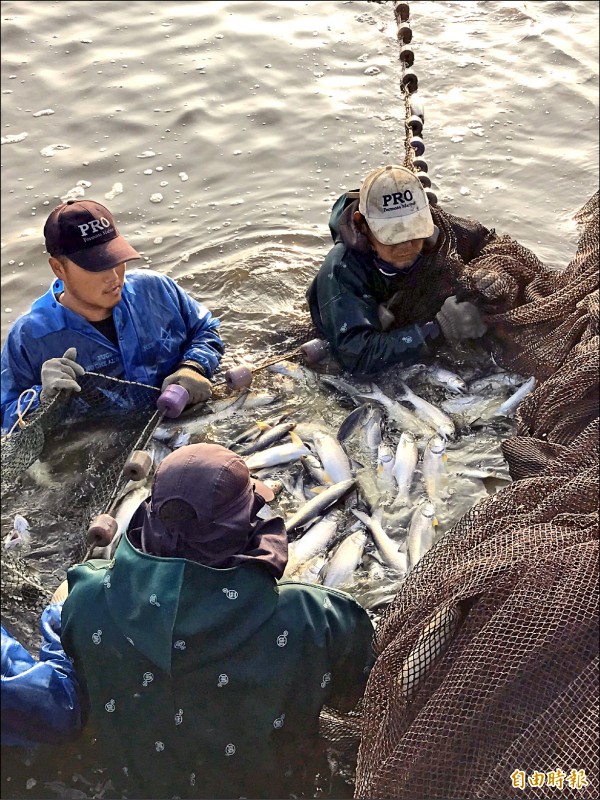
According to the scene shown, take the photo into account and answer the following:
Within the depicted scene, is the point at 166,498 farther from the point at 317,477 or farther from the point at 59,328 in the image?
the point at 59,328

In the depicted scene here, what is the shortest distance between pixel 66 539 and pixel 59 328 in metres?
1.46

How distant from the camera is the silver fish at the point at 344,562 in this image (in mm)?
4641

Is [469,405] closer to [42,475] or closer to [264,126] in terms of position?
[42,475]

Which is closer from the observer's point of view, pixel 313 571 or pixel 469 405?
pixel 313 571

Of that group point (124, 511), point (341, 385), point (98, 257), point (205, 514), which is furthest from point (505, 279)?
point (205, 514)

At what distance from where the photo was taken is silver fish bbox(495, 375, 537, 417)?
5.61m

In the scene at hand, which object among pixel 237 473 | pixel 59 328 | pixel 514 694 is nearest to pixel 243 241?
pixel 59 328

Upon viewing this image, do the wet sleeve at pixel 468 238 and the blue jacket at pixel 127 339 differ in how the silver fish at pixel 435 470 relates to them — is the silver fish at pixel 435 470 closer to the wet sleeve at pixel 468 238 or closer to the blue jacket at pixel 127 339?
the blue jacket at pixel 127 339

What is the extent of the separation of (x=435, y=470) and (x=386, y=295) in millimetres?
1597

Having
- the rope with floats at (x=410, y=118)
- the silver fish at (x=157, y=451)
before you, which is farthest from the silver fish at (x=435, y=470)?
the rope with floats at (x=410, y=118)

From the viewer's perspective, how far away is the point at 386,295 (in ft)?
20.1

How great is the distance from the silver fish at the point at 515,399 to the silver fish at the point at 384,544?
4.25 ft

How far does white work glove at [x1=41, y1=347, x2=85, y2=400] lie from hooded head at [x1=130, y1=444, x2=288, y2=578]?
80.1 inches

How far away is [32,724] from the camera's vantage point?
11.2 ft
